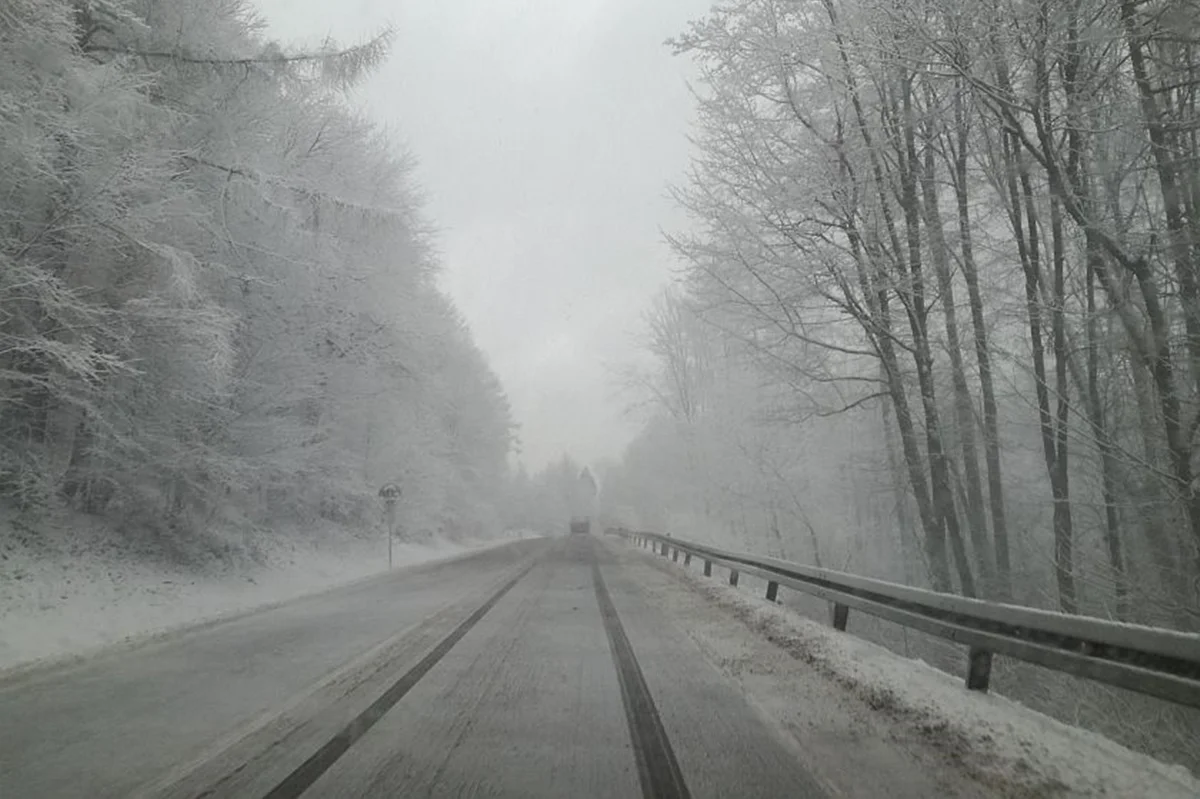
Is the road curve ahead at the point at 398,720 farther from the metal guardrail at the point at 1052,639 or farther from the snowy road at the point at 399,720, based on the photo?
the metal guardrail at the point at 1052,639

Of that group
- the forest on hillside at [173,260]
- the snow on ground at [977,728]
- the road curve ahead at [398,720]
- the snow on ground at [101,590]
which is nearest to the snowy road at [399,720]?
the road curve ahead at [398,720]

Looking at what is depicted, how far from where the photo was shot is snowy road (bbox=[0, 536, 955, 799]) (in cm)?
337

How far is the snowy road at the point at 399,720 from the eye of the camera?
11.0 feet

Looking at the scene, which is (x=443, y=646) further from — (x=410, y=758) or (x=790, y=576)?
(x=790, y=576)

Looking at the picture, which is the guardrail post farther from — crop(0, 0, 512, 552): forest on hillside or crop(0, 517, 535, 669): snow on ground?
crop(0, 0, 512, 552): forest on hillside

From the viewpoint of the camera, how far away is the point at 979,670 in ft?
15.8

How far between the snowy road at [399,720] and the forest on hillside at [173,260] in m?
4.23

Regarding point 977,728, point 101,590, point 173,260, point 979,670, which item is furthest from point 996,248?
point 101,590

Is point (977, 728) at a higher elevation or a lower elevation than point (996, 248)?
lower

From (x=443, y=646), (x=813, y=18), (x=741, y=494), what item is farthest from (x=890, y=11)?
(x=741, y=494)

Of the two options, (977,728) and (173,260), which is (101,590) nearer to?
(173,260)

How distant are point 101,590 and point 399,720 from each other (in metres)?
8.28

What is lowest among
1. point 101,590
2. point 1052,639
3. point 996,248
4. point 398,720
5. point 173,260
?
point 398,720

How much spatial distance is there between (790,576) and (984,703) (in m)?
4.81
